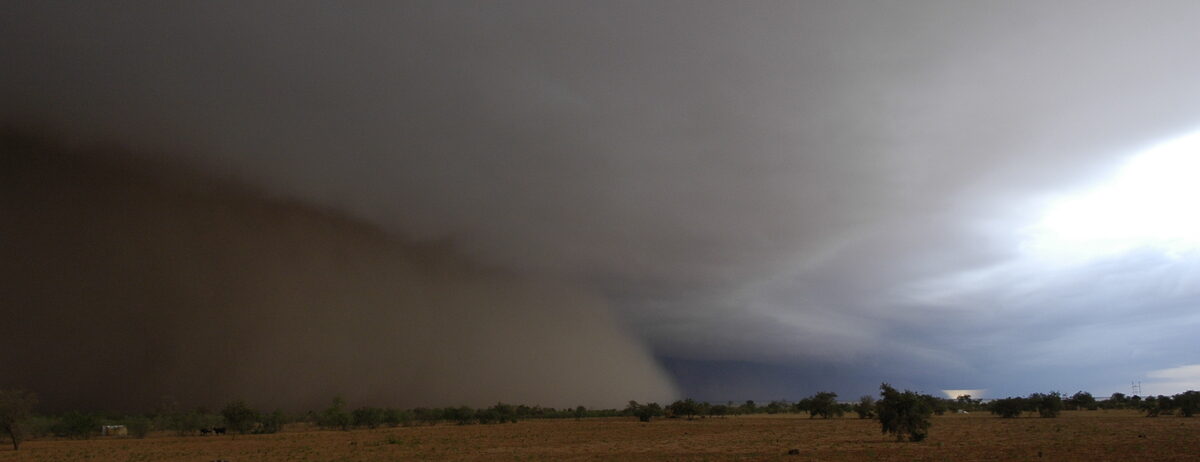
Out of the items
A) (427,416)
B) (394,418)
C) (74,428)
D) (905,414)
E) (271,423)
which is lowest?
(427,416)

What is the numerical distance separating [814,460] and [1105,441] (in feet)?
91.5

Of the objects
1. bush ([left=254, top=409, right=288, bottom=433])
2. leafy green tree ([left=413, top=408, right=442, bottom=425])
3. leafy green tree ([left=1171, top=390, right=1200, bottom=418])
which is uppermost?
leafy green tree ([left=1171, top=390, right=1200, bottom=418])

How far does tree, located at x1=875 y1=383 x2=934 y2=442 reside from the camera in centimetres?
5506

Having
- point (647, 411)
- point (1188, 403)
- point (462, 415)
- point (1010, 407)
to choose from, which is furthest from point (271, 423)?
point (1188, 403)

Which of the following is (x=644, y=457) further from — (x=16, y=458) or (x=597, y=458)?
(x=16, y=458)

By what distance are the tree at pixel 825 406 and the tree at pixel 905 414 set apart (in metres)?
76.8

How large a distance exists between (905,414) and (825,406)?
80163mm

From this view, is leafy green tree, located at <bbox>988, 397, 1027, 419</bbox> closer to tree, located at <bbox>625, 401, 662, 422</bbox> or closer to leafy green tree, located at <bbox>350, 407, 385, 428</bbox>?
tree, located at <bbox>625, 401, 662, 422</bbox>

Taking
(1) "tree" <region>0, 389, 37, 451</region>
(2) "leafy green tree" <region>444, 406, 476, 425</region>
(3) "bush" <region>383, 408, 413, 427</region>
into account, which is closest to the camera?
(1) "tree" <region>0, 389, 37, 451</region>

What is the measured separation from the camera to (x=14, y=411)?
231 ft

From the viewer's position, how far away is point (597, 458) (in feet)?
154

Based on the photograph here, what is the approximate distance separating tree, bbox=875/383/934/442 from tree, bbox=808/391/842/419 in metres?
76.8

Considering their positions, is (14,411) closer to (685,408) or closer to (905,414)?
(905,414)

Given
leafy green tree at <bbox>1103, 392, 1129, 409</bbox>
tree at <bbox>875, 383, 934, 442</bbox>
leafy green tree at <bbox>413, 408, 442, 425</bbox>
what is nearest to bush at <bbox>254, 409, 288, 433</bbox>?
leafy green tree at <bbox>413, 408, 442, 425</bbox>
